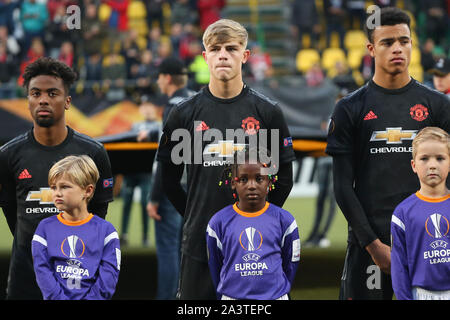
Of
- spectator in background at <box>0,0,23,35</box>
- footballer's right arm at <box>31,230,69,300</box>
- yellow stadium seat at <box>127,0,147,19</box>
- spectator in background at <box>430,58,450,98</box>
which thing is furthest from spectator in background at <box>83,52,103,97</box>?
footballer's right arm at <box>31,230,69,300</box>

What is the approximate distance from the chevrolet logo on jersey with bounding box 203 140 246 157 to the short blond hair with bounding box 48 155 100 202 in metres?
0.67

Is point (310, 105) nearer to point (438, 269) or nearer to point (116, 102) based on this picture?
point (116, 102)

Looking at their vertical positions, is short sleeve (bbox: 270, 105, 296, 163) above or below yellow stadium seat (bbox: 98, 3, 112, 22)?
below

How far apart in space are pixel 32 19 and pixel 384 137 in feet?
52.3

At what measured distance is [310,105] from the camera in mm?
14812

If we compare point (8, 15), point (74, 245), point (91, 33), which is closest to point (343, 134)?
point (74, 245)

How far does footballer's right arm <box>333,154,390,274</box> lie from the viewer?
4.22m

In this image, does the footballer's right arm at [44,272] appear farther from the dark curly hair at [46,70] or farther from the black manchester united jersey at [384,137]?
the black manchester united jersey at [384,137]

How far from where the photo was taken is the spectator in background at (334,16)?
2069cm

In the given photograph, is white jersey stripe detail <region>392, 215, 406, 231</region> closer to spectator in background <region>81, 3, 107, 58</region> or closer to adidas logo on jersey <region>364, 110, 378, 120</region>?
adidas logo on jersey <region>364, 110, 378, 120</region>

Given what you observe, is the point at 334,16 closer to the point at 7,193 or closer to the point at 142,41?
the point at 142,41

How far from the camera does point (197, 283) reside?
4320mm

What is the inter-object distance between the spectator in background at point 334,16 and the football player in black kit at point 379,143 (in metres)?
16.5

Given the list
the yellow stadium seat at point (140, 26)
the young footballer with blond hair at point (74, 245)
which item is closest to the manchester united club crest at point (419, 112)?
the young footballer with blond hair at point (74, 245)
